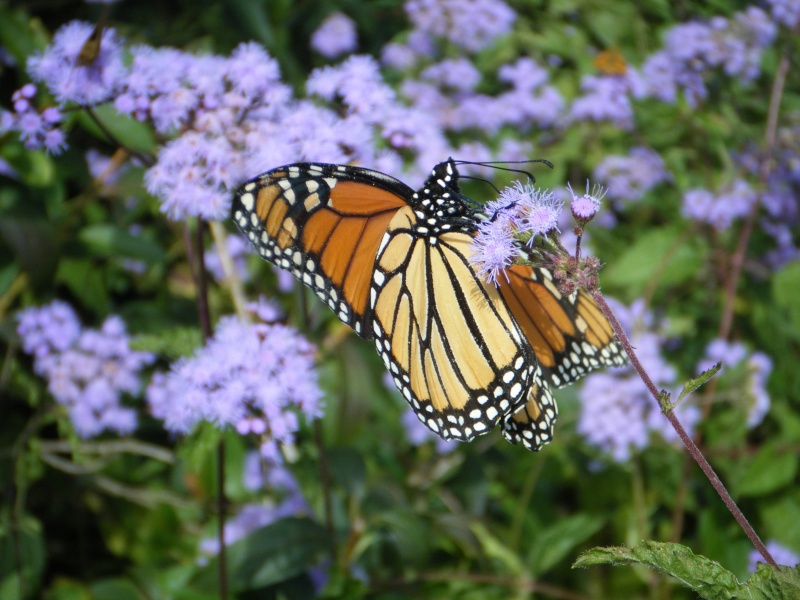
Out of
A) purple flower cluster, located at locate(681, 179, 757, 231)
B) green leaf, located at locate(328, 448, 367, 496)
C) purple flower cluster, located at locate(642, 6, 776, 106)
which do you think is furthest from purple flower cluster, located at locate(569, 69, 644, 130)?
green leaf, located at locate(328, 448, 367, 496)

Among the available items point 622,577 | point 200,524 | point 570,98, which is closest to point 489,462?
point 622,577

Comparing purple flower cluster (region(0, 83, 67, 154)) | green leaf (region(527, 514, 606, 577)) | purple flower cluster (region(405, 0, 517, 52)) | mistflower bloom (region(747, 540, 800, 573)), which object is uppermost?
purple flower cluster (region(405, 0, 517, 52))

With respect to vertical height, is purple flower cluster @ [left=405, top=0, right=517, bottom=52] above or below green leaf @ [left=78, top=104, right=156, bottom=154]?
above

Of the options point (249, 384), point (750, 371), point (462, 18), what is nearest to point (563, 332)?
point (249, 384)

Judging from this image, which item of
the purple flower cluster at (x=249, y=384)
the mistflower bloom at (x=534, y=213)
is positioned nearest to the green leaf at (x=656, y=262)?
the purple flower cluster at (x=249, y=384)

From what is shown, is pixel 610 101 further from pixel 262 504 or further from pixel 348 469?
pixel 262 504

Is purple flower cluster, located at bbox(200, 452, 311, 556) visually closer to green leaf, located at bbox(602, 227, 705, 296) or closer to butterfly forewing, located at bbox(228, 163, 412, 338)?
butterfly forewing, located at bbox(228, 163, 412, 338)

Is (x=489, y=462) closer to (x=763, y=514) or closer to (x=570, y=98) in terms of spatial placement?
(x=763, y=514)
